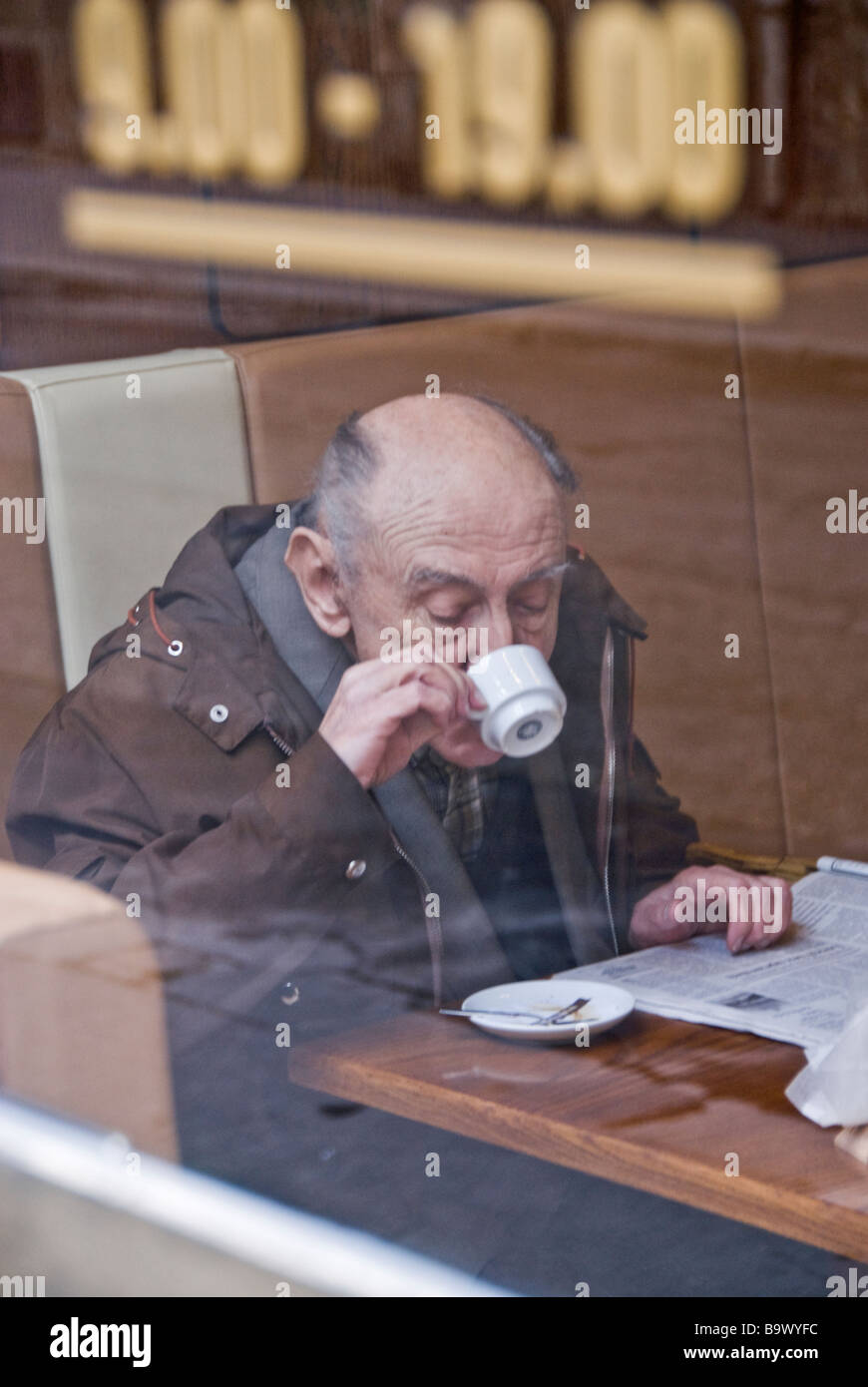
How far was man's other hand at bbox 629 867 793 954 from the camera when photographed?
1.03m

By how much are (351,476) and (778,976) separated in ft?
1.68

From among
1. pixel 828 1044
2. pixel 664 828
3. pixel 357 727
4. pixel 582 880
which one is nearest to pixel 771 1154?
pixel 828 1044

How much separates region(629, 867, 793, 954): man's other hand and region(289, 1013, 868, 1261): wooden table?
0.17m

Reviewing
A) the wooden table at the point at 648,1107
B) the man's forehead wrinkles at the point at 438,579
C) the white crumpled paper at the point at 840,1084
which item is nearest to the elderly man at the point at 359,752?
the man's forehead wrinkles at the point at 438,579

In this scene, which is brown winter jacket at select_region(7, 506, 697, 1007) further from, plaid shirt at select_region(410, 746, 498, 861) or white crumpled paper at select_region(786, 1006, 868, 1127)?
white crumpled paper at select_region(786, 1006, 868, 1127)

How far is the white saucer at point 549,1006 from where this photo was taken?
2.81 ft

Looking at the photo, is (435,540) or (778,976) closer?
(778,976)

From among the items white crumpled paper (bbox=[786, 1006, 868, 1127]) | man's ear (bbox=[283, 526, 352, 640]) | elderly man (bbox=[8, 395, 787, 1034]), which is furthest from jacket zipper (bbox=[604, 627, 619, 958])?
white crumpled paper (bbox=[786, 1006, 868, 1127])

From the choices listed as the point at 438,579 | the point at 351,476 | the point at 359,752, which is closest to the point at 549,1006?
the point at 359,752

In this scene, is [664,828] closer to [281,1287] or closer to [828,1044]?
[828,1044]

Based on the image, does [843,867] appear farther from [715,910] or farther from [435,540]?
[435,540]

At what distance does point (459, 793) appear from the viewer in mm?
1100

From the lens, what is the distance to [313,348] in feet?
4.11

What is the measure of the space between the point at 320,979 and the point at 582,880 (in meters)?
0.27
